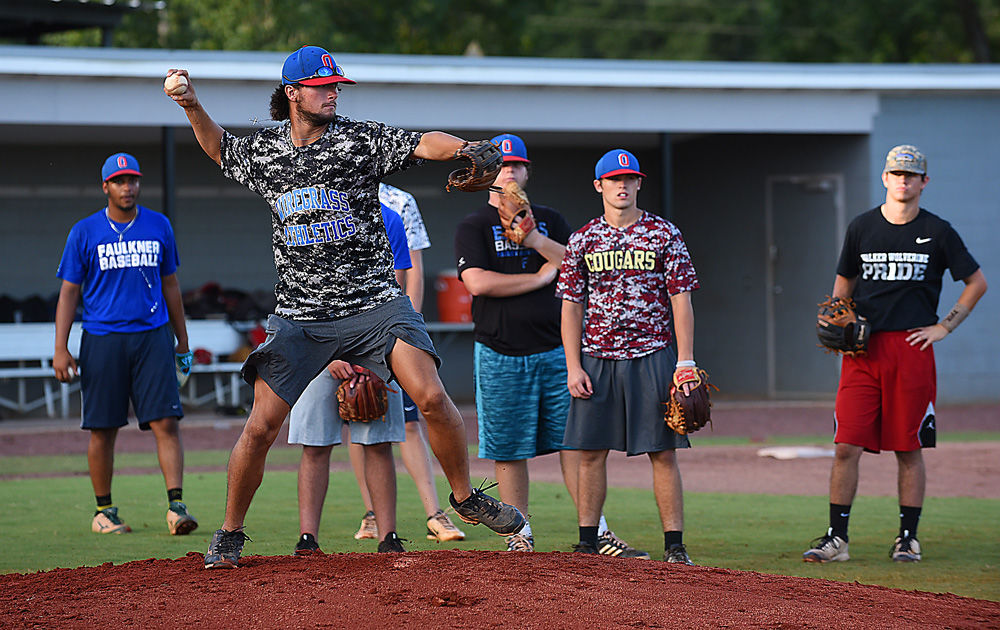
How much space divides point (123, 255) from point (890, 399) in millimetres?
5143

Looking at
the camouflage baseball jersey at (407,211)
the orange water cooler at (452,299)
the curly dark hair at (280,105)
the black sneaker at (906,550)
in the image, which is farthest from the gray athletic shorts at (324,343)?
the orange water cooler at (452,299)

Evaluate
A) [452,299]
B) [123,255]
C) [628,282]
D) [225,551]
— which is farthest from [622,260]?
[452,299]

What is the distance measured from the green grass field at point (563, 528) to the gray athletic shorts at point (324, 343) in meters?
1.96

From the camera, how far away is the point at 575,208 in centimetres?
2241

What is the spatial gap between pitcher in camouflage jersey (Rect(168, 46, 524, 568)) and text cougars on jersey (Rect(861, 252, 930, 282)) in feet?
10.0

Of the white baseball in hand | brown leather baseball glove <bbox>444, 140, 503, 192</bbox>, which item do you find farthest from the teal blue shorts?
the white baseball in hand

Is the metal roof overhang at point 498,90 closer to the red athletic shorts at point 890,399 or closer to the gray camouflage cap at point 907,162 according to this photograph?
the gray camouflage cap at point 907,162

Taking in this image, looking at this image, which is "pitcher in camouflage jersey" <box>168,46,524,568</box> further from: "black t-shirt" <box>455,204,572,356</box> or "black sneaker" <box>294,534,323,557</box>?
"black t-shirt" <box>455,204,572,356</box>

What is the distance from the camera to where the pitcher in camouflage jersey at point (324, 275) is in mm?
5699

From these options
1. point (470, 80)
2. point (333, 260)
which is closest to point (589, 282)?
point (333, 260)

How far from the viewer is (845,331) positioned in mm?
7441

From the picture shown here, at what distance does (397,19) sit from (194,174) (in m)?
19.6

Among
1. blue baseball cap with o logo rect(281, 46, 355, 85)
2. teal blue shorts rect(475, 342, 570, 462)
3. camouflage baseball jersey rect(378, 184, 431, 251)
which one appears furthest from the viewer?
camouflage baseball jersey rect(378, 184, 431, 251)

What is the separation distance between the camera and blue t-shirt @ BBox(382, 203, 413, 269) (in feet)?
24.3
